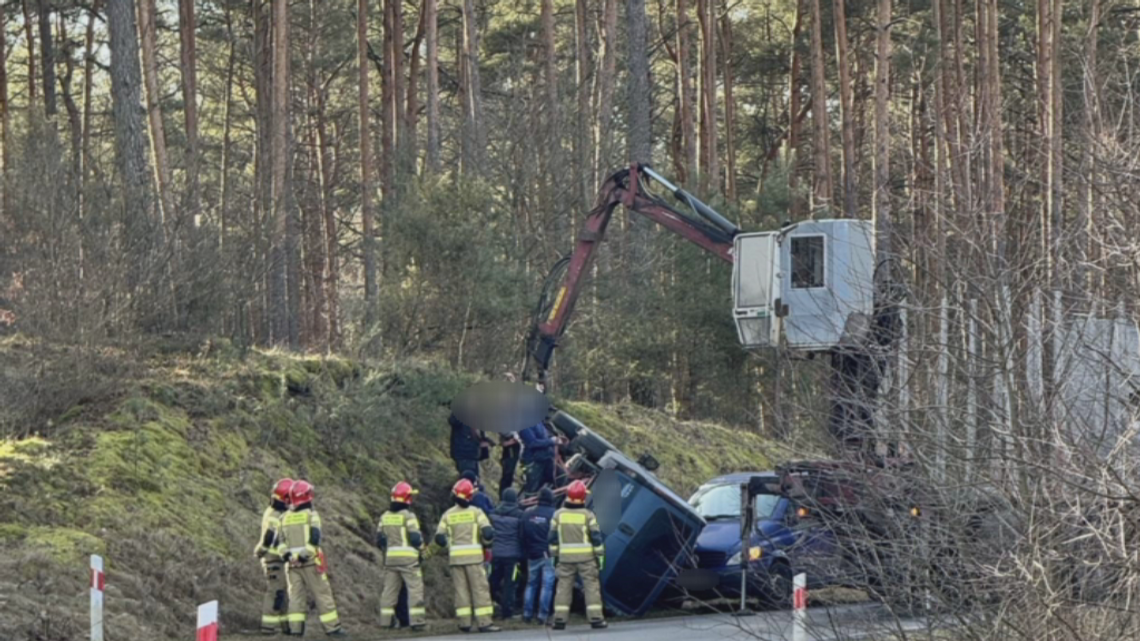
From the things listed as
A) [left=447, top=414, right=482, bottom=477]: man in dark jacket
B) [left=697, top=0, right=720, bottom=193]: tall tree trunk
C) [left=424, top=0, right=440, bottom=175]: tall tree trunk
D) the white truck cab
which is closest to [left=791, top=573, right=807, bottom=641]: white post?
the white truck cab

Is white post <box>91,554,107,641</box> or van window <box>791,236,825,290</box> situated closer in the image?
white post <box>91,554,107,641</box>

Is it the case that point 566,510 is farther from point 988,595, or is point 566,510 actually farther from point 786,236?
point 988,595

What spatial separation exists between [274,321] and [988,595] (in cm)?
2408

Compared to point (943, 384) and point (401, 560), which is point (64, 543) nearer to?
point (401, 560)

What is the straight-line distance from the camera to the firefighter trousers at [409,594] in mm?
17547

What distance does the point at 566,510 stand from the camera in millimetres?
17828

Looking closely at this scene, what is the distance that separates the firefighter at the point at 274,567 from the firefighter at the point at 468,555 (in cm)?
186

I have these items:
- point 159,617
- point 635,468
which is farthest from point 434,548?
point 159,617

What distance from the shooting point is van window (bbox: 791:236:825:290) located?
66.3 ft

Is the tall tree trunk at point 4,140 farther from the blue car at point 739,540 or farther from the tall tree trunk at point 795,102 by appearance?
the tall tree trunk at point 795,102

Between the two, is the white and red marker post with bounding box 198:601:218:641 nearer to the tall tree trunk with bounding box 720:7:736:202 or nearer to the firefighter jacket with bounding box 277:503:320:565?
the firefighter jacket with bounding box 277:503:320:565

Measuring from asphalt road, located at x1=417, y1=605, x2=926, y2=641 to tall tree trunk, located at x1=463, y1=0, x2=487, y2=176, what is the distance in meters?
15.9

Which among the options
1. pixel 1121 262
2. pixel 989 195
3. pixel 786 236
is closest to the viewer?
pixel 1121 262

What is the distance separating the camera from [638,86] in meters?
34.5
